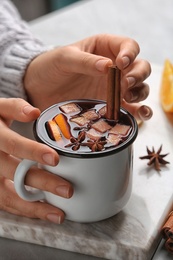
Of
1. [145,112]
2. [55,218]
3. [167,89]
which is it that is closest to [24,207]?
[55,218]

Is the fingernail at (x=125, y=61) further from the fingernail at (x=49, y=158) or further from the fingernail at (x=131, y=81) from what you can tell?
the fingernail at (x=49, y=158)

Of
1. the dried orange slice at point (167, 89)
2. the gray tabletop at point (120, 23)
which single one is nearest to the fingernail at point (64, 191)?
the dried orange slice at point (167, 89)

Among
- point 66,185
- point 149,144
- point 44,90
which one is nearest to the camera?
point 66,185

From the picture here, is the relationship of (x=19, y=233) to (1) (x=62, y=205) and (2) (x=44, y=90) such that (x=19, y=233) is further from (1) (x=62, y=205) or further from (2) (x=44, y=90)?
(2) (x=44, y=90)

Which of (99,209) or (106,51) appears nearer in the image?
(99,209)

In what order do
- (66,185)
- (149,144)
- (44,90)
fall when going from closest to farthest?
1. (66,185)
2. (149,144)
3. (44,90)

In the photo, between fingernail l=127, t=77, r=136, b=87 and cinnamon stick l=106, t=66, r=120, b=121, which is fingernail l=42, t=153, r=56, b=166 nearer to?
cinnamon stick l=106, t=66, r=120, b=121

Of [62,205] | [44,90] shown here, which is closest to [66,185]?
[62,205]
